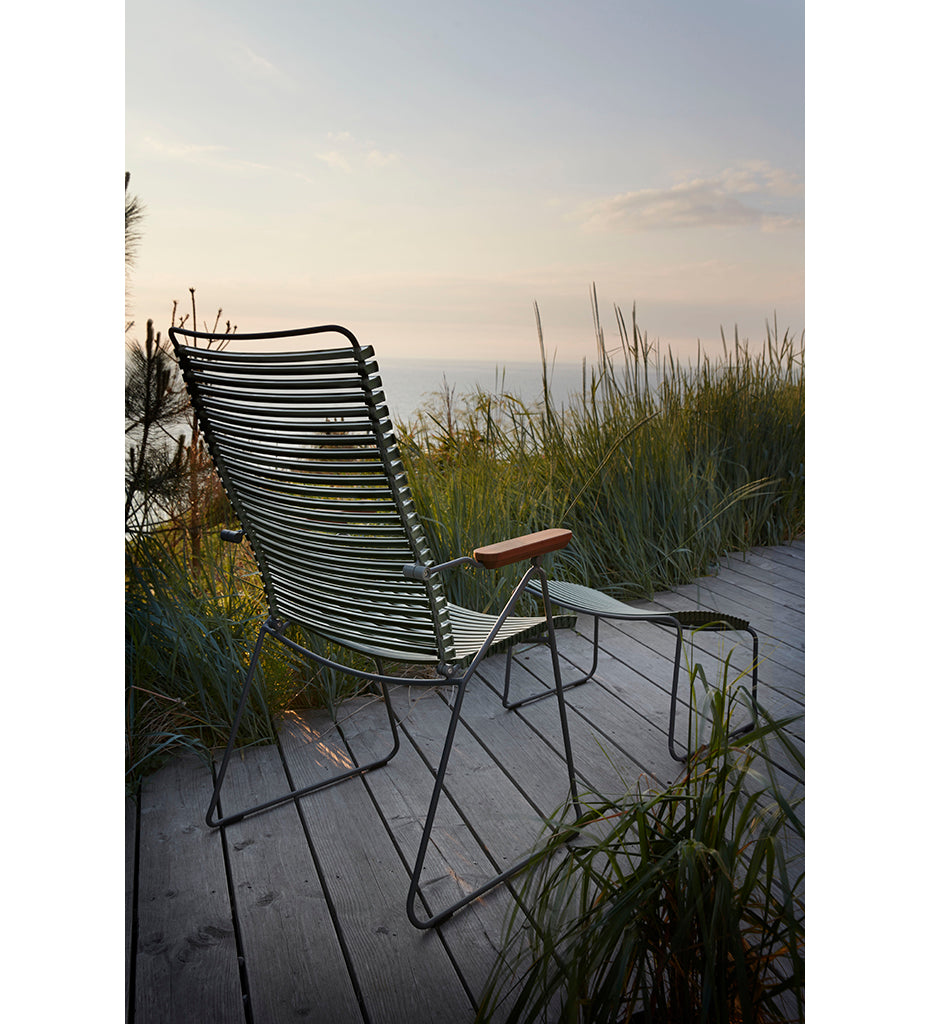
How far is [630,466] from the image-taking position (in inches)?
114

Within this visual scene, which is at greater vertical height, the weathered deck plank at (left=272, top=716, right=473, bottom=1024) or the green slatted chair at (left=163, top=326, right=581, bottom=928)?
A: the green slatted chair at (left=163, top=326, right=581, bottom=928)

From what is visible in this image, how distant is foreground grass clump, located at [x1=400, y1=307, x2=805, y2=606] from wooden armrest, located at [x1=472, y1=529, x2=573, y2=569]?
1.78 ft

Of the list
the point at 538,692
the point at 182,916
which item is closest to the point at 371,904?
the point at 182,916

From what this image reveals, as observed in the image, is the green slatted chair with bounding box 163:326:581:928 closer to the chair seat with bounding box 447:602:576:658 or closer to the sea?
the chair seat with bounding box 447:602:576:658

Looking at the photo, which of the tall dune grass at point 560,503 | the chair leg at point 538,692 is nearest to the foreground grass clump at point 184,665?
the tall dune grass at point 560,503

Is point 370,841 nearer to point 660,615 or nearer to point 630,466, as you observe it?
point 660,615

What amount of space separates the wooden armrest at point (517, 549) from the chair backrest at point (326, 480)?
0.11 metres

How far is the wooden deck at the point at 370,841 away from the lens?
130 cm

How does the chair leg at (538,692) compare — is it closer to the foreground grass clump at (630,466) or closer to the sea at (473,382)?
the foreground grass clump at (630,466)

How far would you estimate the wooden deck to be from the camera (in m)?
1.30

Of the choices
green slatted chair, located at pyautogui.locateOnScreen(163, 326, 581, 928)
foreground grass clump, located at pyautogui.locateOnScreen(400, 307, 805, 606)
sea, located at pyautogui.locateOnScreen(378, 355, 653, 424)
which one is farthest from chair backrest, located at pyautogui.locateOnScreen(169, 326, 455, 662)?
sea, located at pyautogui.locateOnScreen(378, 355, 653, 424)

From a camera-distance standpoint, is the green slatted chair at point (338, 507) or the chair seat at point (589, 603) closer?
the green slatted chair at point (338, 507)

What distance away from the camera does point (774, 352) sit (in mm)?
1738

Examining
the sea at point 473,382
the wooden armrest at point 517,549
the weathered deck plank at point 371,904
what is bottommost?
the weathered deck plank at point 371,904
